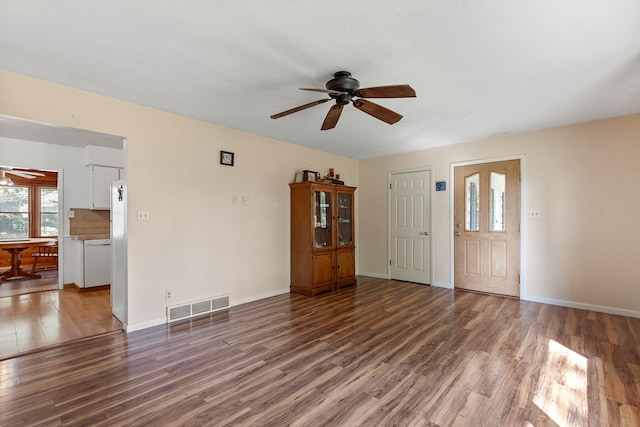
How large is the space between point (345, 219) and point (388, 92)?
3204 mm

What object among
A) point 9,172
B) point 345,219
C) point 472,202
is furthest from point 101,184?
point 472,202

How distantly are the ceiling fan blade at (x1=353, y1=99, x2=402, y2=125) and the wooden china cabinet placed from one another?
79.9 inches

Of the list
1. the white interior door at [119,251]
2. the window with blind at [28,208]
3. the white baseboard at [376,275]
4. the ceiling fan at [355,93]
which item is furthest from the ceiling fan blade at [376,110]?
the window with blind at [28,208]

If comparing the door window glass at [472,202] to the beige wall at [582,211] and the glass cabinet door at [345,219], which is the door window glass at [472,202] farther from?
the glass cabinet door at [345,219]

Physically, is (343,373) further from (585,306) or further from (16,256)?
(16,256)

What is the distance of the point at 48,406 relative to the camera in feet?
6.34

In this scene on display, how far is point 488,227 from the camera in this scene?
4.65 m

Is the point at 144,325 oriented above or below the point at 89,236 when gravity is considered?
below

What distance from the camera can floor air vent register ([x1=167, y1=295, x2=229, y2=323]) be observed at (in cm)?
351

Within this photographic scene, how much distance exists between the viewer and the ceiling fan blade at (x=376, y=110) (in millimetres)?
2594

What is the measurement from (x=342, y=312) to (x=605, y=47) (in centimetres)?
346

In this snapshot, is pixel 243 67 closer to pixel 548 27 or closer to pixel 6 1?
pixel 6 1

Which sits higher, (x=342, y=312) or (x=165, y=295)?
(x=165, y=295)

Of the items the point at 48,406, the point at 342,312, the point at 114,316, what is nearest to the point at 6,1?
the point at 48,406
